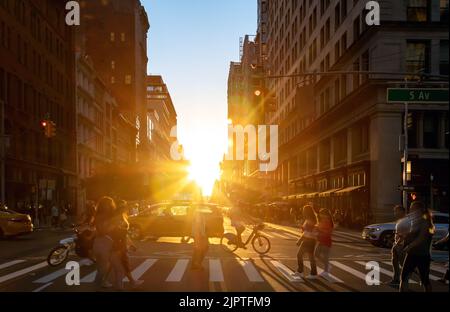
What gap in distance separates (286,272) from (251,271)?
0.96 metres

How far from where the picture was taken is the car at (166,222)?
26.8 m

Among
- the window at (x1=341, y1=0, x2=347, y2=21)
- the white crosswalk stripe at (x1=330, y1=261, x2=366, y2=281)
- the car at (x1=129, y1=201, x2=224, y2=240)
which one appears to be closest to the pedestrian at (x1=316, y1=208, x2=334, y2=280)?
the white crosswalk stripe at (x1=330, y1=261, x2=366, y2=281)

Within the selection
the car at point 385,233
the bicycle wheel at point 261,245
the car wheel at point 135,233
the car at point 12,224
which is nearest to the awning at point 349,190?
the car at point 385,233

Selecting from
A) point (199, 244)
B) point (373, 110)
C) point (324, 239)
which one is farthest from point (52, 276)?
point (373, 110)

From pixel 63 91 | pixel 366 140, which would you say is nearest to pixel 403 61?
pixel 366 140

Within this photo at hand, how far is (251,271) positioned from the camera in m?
15.4

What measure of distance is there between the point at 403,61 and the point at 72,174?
44.3m

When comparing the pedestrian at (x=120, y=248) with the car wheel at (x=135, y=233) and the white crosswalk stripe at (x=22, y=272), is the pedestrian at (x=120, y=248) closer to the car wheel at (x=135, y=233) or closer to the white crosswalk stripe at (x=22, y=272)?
the white crosswalk stripe at (x=22, y=272)

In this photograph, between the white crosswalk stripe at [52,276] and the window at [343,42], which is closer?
the white crosswalk stripe at [52,276]

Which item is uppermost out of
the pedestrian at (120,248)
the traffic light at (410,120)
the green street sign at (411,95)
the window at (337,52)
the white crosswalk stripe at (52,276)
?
the window at (337,52)

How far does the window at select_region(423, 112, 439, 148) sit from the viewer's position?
3884cm

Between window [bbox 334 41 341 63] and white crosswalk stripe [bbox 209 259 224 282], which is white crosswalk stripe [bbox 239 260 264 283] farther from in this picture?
window [bbox 334 41 341 63]

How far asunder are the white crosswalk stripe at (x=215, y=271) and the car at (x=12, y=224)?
547 inches
